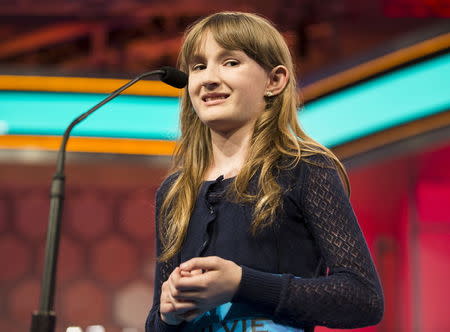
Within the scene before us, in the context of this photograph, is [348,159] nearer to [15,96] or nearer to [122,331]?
[15,96]

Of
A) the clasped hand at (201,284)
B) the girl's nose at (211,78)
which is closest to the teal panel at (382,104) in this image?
the girl's nose at (211,78)

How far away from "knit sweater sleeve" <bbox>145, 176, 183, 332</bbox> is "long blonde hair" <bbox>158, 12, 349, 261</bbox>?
2cm

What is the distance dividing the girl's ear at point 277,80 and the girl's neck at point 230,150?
10 cm

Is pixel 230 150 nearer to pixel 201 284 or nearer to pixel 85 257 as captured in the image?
pixel 201 284

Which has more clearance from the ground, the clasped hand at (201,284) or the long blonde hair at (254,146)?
the long blonde hair at (254,146)

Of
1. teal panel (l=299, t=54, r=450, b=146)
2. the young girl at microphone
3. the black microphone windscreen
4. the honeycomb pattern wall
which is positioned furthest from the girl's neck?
the honeycomb pattern wall

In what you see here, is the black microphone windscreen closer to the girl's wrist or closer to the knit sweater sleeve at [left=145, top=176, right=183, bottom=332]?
the knit sweater sleeve at [left=145, top=176, right=183, bottom=332]

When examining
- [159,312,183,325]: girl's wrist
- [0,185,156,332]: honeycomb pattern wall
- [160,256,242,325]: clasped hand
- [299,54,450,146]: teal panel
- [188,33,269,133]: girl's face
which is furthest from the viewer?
[0,185,156,332]: honeycomb pattern wall

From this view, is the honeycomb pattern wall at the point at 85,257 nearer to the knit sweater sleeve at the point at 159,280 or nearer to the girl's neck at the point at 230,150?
the knit sweater sleeve at the point at 159,280

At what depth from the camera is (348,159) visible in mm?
2703

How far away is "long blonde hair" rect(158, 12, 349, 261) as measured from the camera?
46.6 inches

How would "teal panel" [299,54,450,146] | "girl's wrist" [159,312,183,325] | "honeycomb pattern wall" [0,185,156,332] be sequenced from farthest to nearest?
"honeycomb pattern wall" [0,185,156,332]
"teal panel" [299,54,450,146]
"girl's wrist" [159,312,183,325]

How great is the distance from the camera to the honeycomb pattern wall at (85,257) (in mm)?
3766

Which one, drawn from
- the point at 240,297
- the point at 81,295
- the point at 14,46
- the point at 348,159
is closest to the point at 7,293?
the point at 81,295
